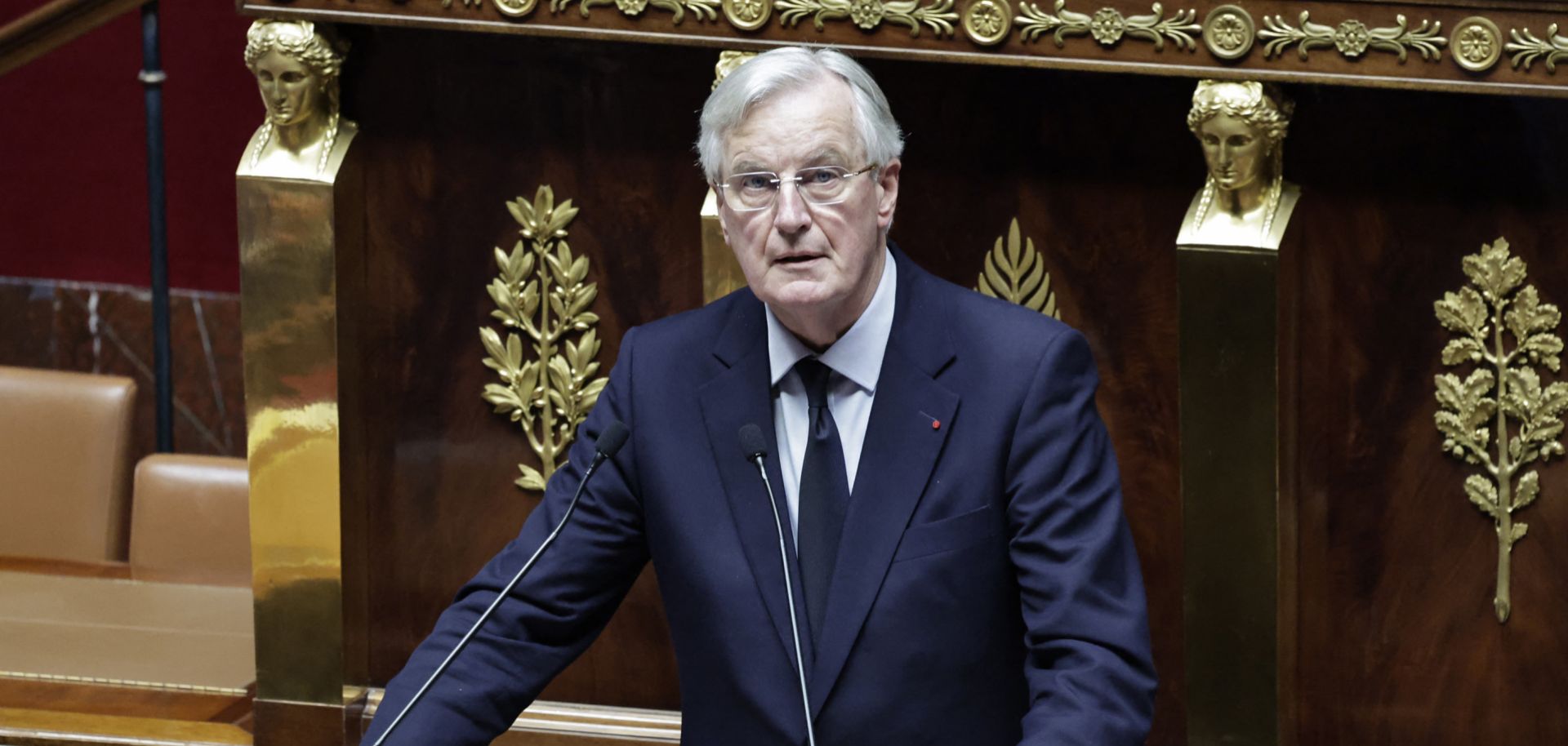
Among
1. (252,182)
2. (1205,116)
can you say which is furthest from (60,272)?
(1205,116)

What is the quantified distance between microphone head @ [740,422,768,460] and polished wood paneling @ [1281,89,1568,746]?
92cm

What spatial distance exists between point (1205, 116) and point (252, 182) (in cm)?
123

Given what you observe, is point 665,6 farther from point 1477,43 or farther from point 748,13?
point 1477,43

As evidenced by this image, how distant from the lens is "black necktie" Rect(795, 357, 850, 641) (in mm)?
2186

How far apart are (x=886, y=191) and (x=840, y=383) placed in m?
Result: 0.20

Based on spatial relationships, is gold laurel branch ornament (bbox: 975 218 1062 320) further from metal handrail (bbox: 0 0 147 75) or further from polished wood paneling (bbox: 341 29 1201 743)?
metal handrail (bbox: 0 0 147 75)

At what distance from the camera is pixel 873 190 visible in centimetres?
217

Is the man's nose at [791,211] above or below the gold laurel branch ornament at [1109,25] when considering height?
below

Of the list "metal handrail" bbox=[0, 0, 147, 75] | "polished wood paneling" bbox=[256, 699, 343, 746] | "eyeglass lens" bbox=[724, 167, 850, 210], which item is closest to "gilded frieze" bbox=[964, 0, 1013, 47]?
"eyeglass lens" bbox=[724, 167, 850, 210]

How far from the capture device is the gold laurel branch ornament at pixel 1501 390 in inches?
105

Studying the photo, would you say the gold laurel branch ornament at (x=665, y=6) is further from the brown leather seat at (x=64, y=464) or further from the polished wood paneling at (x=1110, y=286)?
the brown leather seat at (x=64, y=464)

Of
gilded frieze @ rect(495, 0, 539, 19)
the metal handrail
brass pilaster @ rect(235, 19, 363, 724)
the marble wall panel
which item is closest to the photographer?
gilded frieze @ rect(495, 0, 539, 19)

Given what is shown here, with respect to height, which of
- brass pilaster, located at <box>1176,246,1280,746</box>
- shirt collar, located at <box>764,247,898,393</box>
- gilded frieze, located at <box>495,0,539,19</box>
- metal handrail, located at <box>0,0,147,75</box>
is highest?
gilded frieze, located at <box>495,0,539,19</box>

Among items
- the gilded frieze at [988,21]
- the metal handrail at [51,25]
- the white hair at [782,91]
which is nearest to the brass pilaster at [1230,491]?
the gilded frieze at [988,21]
